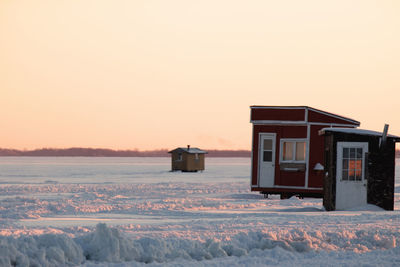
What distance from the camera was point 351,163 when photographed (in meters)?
17.7

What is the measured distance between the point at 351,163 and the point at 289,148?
6.47 m

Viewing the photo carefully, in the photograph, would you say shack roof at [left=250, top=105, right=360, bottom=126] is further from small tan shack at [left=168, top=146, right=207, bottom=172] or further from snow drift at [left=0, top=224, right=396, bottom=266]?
small tan shack at [left=168, top=146, right=207, bottom=172]

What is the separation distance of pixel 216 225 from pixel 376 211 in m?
6.41

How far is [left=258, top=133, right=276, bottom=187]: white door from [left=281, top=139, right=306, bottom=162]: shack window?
44cm

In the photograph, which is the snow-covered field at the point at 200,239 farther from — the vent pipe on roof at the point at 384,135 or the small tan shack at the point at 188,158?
the small tan shack at the point at 188,158

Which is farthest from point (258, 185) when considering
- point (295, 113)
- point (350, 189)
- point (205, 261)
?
point (205, 261)

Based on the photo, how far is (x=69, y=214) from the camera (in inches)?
661

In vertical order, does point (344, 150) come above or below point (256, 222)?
above

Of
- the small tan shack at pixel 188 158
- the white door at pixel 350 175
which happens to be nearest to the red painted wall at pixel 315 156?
the white door at pixel 350 175

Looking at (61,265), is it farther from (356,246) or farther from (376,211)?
(376,211)

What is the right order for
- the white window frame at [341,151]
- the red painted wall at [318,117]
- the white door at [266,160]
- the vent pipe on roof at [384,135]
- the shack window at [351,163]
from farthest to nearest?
the white door at [266,160], the red painted wall at [318,117], the shack window at [351,163], the white window frame at [341,151], the vent pipe on roof at [384,135]

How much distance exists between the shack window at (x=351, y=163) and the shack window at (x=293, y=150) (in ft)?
20.3

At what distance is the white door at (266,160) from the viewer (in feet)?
79.5

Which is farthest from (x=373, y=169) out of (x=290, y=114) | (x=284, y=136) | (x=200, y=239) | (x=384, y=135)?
(x=200, y=239)
